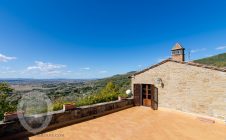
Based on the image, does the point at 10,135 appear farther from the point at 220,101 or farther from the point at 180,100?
the point at 220,101

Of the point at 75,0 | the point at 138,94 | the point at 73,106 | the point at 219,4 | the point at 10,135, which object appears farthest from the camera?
the point at 219,4

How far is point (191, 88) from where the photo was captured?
897cm

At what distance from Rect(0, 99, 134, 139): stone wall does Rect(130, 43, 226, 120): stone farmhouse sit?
1.76 metres

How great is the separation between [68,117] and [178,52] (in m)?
9.14

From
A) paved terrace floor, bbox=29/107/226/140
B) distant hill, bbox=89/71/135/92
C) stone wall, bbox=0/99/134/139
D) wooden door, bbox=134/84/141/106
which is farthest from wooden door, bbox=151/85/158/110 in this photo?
distant hill, bbox=89/71/135/92

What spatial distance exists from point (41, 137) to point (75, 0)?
11.9 m

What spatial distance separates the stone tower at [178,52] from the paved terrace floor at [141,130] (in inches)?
188

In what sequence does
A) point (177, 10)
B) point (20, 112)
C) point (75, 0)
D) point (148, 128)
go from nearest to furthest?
point (20, 112), point (148, 128), point (75, 0), point (177, 10)

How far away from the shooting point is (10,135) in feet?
17.3

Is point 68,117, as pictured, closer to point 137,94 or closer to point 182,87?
point 137,94

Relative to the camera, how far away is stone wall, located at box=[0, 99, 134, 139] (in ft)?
17.3

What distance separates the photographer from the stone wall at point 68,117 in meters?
5.26

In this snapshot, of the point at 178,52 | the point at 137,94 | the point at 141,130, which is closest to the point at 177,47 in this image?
the point at 178,52

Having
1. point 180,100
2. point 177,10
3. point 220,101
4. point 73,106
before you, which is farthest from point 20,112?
point 177,10
